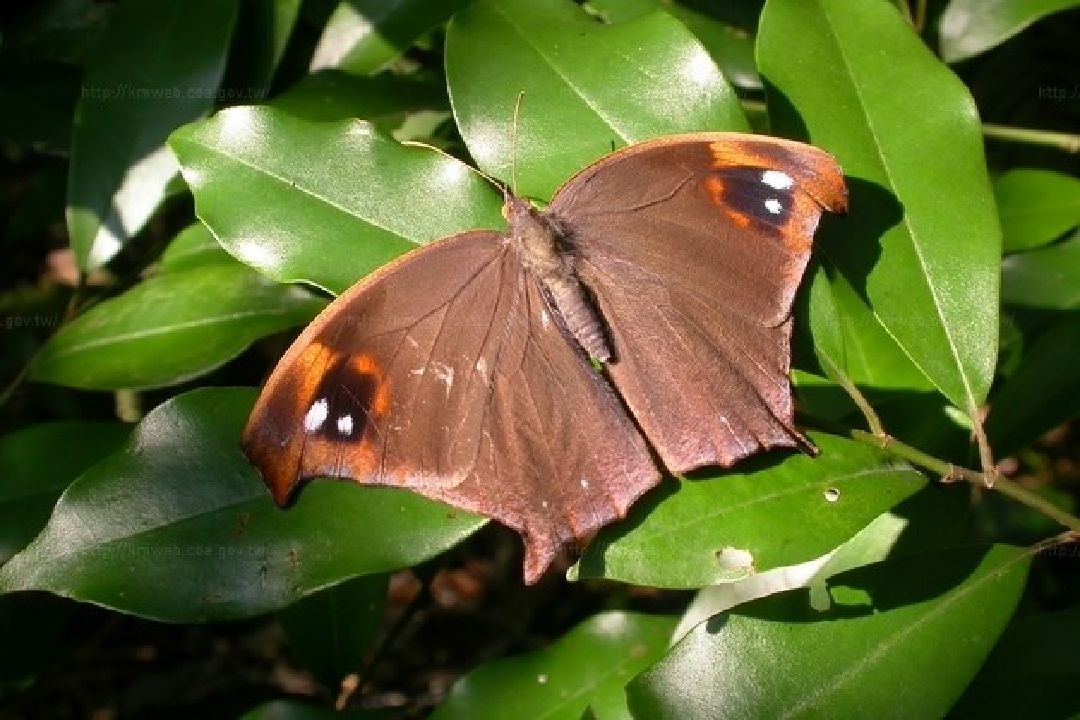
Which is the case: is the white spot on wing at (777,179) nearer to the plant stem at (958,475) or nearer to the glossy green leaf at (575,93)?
the glossy green leaf at (575,93)

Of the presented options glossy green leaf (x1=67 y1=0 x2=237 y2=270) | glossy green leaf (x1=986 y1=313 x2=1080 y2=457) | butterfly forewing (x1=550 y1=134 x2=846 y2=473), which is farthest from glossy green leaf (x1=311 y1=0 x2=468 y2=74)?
glossy green leaf (x1=986 y1=313 x2=1080 y2=457)

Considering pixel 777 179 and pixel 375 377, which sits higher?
pixel 777 179

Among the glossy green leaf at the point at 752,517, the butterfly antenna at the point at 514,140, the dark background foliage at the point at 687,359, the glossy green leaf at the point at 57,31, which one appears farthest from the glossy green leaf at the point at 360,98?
the glossy green leaf at the point at 752,517

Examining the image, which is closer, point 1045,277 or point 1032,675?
point 1032,675

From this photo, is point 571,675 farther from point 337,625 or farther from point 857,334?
point 857,334

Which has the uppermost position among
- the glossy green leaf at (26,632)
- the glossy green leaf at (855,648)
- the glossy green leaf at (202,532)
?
the glossy green leaf at (855,648)

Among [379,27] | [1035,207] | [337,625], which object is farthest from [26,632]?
[1035,207]
